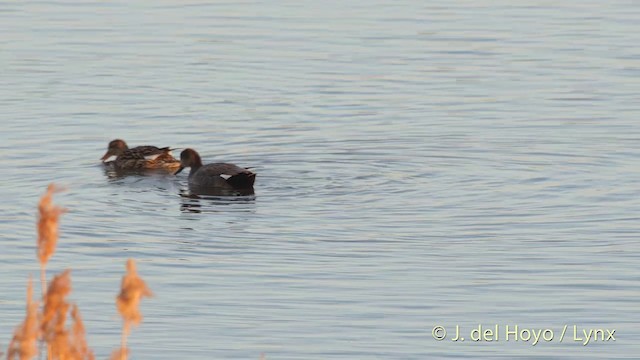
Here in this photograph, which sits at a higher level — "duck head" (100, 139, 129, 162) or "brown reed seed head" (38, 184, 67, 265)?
"brown reed seed head" (38, 184, 67, 265)

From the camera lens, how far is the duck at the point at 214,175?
1673cm

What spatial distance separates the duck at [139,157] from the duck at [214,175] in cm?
39

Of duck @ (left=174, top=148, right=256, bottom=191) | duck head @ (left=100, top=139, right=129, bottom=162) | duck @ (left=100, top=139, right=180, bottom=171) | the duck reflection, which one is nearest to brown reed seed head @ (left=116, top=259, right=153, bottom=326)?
the duck reflection

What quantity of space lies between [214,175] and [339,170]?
154 centimetres

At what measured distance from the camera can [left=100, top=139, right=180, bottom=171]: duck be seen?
18.3 meters

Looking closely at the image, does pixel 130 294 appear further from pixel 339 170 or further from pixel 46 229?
pixel 339 170

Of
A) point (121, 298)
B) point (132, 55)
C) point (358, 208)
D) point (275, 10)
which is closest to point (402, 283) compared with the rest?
point (358, 208)

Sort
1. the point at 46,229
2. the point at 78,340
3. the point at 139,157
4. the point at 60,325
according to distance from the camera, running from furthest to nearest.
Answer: the point at 139,157, the point at 78,340, the point at 60,325, the point at 46,229

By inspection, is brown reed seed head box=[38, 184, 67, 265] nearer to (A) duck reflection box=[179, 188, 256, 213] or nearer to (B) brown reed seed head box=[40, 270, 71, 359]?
(B) brown reed seed head box=[40, 270, 71, 359]

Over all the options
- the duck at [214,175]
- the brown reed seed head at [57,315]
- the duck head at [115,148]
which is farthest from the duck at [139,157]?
the brown reed seed head at [57,315]

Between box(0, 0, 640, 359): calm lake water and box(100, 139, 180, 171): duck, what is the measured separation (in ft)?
0.70

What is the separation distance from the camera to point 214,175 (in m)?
17.2

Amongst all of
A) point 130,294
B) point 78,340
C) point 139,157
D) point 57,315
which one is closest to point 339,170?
point 139,157

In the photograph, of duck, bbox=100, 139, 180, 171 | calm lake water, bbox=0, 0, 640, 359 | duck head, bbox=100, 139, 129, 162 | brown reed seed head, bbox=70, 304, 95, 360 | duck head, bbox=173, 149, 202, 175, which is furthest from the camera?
duck head, bbox=100, 139, 129, 162
